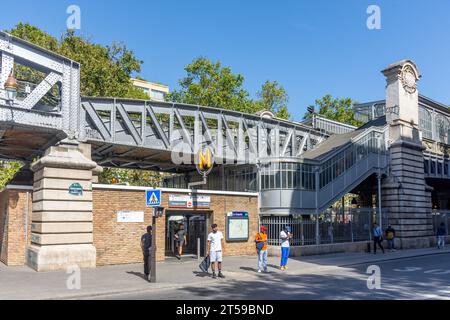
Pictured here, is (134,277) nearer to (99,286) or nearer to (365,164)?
(99,286)

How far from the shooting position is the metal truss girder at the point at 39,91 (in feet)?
57.9

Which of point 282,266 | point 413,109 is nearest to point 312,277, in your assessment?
point 282,266

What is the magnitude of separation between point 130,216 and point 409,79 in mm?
22589

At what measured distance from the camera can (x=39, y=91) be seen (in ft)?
59.3

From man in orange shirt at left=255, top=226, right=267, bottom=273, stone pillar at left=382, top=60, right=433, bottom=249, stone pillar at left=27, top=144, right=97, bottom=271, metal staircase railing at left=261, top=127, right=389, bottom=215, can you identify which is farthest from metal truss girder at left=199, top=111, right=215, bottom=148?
stone pillar at left=382, top=60, right=433, bottom=249

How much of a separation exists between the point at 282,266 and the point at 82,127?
10.5 m

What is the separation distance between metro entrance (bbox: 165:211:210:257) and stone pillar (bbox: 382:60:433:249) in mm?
13739

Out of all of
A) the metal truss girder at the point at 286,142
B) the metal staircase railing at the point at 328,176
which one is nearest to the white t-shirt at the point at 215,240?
the metal staircase railing at the point at 328,176

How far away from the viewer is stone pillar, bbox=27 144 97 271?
1784cm

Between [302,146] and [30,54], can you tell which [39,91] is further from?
[302,146]

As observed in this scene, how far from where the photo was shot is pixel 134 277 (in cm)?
1614

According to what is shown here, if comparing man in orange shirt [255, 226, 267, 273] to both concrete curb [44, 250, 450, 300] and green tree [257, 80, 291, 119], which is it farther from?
green tree [257, 80, 291, 119]

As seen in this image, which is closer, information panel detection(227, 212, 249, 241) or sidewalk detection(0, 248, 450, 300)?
sidewalk detection(0, 248, 450, 300)

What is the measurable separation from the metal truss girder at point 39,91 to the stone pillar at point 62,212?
6.71ft
